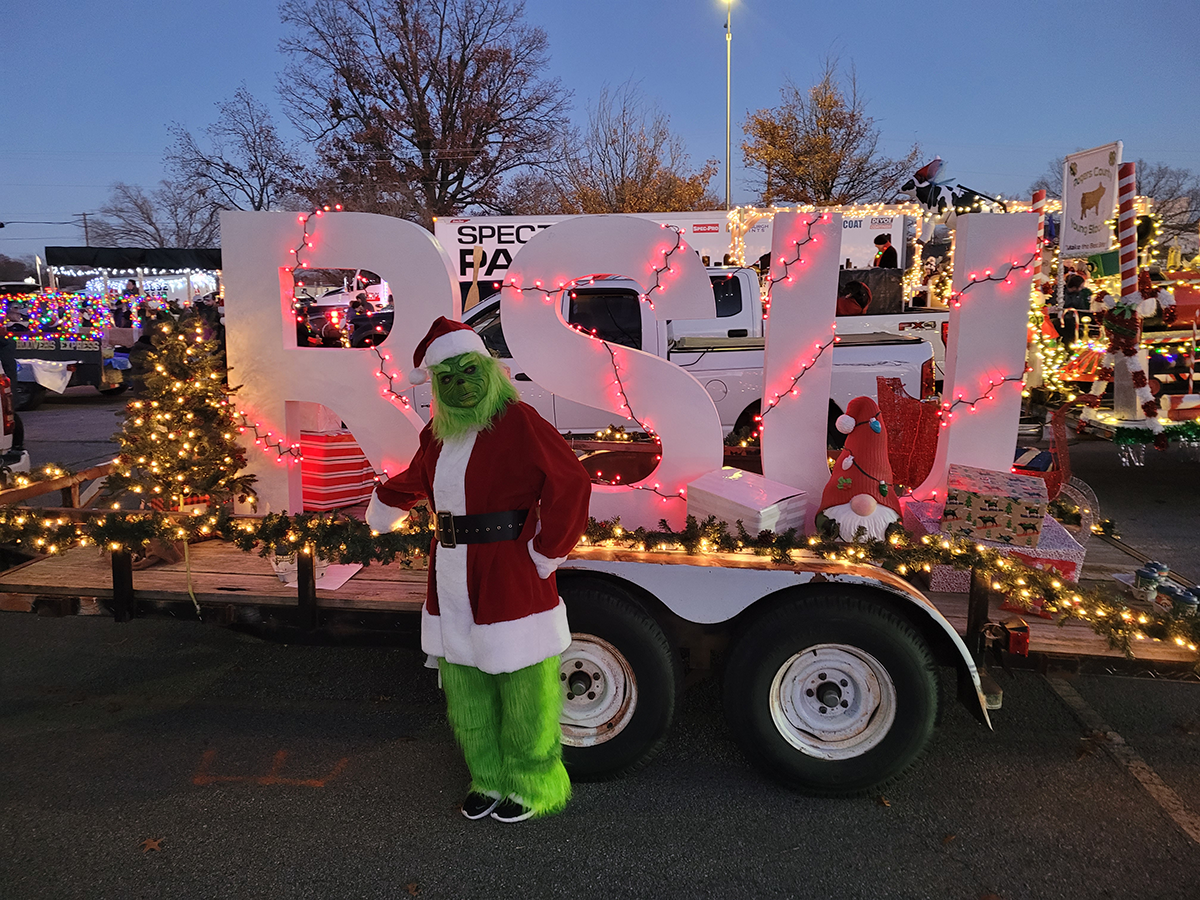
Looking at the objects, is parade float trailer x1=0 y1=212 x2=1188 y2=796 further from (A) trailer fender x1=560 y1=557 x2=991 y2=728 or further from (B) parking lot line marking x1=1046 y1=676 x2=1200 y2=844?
(B) parking lot line marking x1=1046 y1=676 x2=1200 y2=844

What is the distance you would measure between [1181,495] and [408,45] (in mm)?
25429

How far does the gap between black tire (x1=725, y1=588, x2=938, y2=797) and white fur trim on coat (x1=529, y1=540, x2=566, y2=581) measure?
2.93 feet

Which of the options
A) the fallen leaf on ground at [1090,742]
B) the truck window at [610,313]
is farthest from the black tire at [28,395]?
the fallen leaf on ground at [1090,742]

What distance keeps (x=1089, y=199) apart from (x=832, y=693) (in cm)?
602

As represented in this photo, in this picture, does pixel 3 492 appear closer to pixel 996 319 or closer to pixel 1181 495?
pixel 996 319

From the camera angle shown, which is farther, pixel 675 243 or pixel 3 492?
pixel 3 492

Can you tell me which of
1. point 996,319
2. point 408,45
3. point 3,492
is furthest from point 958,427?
point 408,45

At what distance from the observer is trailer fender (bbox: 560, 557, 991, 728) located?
3.07m

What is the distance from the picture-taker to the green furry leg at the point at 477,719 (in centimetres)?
302

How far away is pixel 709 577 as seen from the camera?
3168mm

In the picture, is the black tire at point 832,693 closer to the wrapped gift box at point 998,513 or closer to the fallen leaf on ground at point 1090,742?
the wrapped gift box at point 998,513

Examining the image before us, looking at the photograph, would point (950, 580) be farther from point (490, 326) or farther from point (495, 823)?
point (490, 326)

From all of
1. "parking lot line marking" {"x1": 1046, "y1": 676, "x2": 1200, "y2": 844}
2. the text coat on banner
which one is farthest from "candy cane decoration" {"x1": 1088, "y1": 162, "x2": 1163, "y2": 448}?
"parking lot line marking" {"x1": 1046, "y1": 676, "x2": 1200, "y2": 844}

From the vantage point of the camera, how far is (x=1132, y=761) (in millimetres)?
3510
